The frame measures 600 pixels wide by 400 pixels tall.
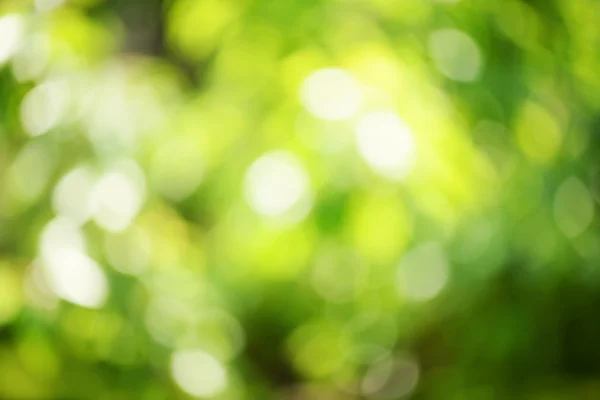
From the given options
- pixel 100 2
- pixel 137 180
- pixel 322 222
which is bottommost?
pixel 322 222

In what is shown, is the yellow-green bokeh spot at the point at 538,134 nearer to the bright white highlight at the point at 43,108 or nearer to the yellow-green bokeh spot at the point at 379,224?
the yellow-green bokeh spot at the point at 379,224

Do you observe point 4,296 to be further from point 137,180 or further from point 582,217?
point 582,217

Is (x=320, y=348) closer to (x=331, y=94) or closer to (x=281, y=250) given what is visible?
(x=281, y=250)

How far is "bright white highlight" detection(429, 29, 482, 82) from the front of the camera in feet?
1.79

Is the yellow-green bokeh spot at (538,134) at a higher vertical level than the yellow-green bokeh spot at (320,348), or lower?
higher

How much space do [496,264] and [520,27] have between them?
212 millimetres

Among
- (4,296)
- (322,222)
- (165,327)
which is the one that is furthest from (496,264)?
(4,296)

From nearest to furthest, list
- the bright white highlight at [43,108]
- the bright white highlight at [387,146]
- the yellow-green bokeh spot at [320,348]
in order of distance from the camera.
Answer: the bright white highlight at [387,146], the bright white highlight at [43,108], the yellow-green bokeh spot at [320,348]

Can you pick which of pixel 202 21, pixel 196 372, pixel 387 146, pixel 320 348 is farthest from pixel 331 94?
pixel 320 348

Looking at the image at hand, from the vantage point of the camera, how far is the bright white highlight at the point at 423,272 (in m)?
0.59

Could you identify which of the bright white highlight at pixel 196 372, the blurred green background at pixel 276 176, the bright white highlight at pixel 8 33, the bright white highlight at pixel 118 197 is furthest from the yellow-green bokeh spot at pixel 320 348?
the bright white highlight at pixel 8 33

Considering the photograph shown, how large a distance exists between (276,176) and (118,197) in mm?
169

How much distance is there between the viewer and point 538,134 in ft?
1.92

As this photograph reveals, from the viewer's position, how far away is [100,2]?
0.75m
